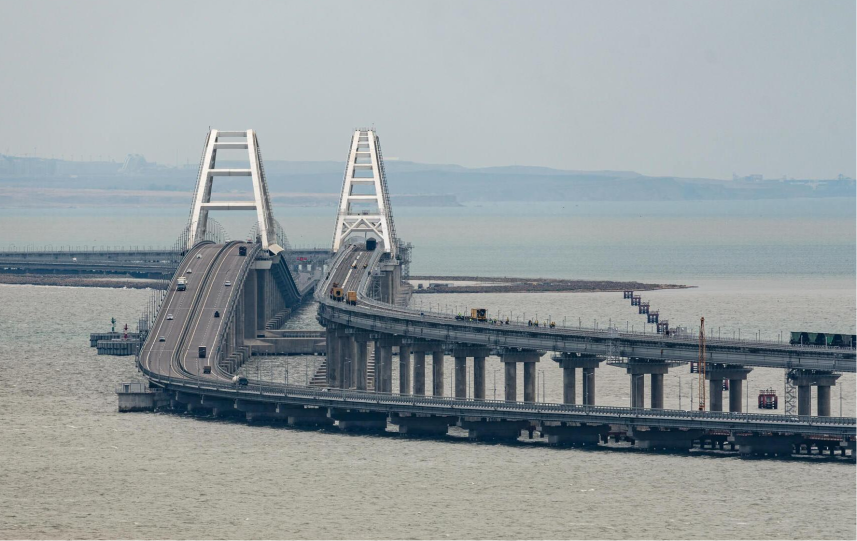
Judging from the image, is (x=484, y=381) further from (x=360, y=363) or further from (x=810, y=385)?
(x=810, y=385)

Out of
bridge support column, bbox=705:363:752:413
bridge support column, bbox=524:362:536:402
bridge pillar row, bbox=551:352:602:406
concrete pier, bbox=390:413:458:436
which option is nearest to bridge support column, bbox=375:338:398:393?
bridge support column, bbox=524:362:536:402

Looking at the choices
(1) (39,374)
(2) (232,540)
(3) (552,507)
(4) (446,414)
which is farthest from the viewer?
(1) (39,374)

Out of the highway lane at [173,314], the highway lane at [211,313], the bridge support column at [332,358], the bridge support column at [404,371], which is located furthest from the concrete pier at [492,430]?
the bridge support column at [332,358]

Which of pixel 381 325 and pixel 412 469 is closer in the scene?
pixel 412 469

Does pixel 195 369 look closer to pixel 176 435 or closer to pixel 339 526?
pixel 176 435

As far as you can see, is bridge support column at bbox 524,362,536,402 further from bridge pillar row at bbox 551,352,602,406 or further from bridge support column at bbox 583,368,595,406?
bridge support column at bbox 583,368,595,406

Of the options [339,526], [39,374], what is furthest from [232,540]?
[39,374]

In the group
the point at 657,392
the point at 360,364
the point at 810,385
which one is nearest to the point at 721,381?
the point at 657,392
